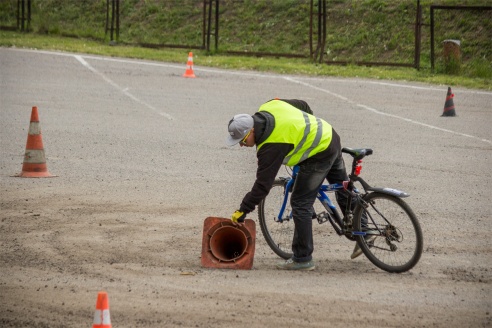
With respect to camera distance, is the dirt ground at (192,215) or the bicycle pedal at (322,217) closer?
the dirt ground at (192,215)

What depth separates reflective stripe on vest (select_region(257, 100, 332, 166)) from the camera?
759 centimetres

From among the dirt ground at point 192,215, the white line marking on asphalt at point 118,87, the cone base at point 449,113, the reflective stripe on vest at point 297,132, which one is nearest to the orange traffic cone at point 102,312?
the dirt ground at point 192,215

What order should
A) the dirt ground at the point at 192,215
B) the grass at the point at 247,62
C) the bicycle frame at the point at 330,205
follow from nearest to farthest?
the dirt ground at the point at 192,215 < the bicycle frame at the point at 330,205 < the grass at the point at 247,62

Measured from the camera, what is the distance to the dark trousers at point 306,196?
312 inches

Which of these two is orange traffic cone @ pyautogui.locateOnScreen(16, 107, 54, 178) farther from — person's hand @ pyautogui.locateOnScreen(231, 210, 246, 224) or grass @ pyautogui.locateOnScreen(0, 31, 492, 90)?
grass @ pyautogui.locateOnScreen(0, 31, 492, 90)

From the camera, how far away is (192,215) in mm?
9852

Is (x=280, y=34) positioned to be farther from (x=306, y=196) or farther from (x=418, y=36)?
(x=306, y=196)

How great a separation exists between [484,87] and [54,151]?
45.8ft

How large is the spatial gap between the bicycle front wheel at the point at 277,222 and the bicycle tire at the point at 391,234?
802mm

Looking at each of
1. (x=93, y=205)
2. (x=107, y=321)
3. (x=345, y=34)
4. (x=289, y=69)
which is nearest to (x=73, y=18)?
(x=345, y=34)

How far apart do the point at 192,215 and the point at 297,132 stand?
2.52 metres

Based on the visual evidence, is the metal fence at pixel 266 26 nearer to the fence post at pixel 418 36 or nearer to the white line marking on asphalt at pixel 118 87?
the fence post at pixel 418 36

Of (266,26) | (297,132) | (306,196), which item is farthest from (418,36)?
(297,132)

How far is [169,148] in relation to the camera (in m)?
14.2
